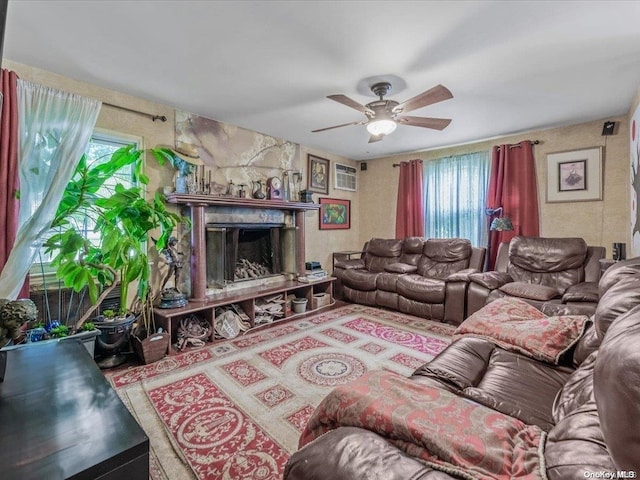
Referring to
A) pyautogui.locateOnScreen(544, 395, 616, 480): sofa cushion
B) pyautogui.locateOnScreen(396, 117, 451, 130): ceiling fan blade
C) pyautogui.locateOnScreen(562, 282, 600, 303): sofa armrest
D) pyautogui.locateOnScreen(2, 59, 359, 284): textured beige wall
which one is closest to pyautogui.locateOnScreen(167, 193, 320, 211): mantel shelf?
pyautogui.locateOnScreen(2, 59, 359, 284): textured beige wall

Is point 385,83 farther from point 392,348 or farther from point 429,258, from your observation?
point 429,258

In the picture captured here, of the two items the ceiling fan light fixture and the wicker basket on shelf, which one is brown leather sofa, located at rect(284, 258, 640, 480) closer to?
the ceiling fan light fixture

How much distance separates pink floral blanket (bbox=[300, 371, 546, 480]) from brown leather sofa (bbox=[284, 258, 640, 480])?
0.11 ft

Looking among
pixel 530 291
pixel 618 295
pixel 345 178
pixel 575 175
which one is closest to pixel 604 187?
pixel 575 175

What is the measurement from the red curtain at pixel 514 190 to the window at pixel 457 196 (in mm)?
173

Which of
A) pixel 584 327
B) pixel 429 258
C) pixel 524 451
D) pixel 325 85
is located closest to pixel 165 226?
pixel 325 85

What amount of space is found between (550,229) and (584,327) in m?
2.97

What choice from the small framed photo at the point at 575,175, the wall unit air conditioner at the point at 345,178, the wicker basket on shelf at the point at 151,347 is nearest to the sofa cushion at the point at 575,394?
the wicker basket on shelf at the point at 151,347

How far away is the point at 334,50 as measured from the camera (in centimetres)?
222

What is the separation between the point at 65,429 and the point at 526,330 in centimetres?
228

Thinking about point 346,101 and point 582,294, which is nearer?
point 346,101

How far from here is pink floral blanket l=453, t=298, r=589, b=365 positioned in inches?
68.0

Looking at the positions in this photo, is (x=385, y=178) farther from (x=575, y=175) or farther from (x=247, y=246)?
(x=247, y=246)

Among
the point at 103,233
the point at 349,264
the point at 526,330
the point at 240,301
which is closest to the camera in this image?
the point at 526,330
